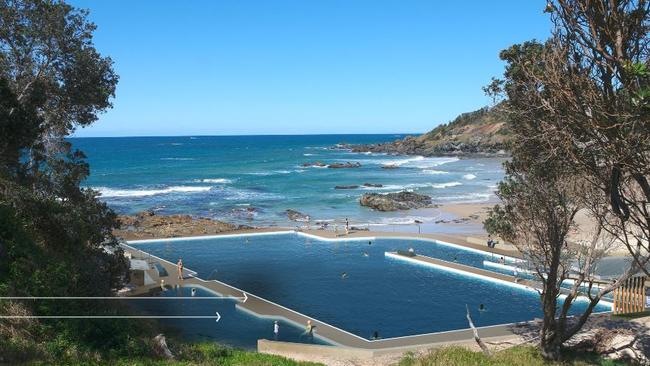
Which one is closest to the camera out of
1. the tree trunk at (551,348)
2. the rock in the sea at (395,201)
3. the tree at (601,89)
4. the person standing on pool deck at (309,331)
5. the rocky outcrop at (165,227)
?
the tree at (601,89)

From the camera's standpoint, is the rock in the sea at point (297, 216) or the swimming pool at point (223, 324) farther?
the rock in the sea at point (297, 216)

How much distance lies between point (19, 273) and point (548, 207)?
13.5 meters

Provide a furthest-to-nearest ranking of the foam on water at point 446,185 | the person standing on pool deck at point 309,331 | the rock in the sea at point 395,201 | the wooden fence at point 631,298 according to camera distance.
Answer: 1. the foam on water at point 446,185
2. the rock in the sea at point 395,201
3. the wooden fence at point 631,298
4. the person standing on pool deck at point 309,331

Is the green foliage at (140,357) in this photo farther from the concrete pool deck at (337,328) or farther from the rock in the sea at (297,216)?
the rock in the sea at (297,216)

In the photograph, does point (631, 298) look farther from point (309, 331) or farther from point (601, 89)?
point (601, 89)

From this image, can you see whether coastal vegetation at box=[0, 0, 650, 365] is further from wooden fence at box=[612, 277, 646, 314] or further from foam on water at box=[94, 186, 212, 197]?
foam on water at box=[94, 186, 212, 197]

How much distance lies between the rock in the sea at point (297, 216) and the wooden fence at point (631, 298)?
30.3m

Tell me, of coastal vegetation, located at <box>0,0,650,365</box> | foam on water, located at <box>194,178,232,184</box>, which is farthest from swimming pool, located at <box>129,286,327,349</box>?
foam on water, located at <box>194,178,232,184</box>

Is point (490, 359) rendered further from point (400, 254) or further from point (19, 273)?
point (400, 254)

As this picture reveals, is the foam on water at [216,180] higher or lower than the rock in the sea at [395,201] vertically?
higher

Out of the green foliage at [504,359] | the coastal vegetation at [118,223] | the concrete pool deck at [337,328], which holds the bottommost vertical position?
the concrete pool deck at [337,328]

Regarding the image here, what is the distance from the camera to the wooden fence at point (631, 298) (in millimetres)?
21359

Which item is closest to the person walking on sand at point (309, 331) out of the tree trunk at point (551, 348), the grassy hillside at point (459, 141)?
the tree trunk at point (551, 348)

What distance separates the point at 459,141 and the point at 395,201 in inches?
3336
